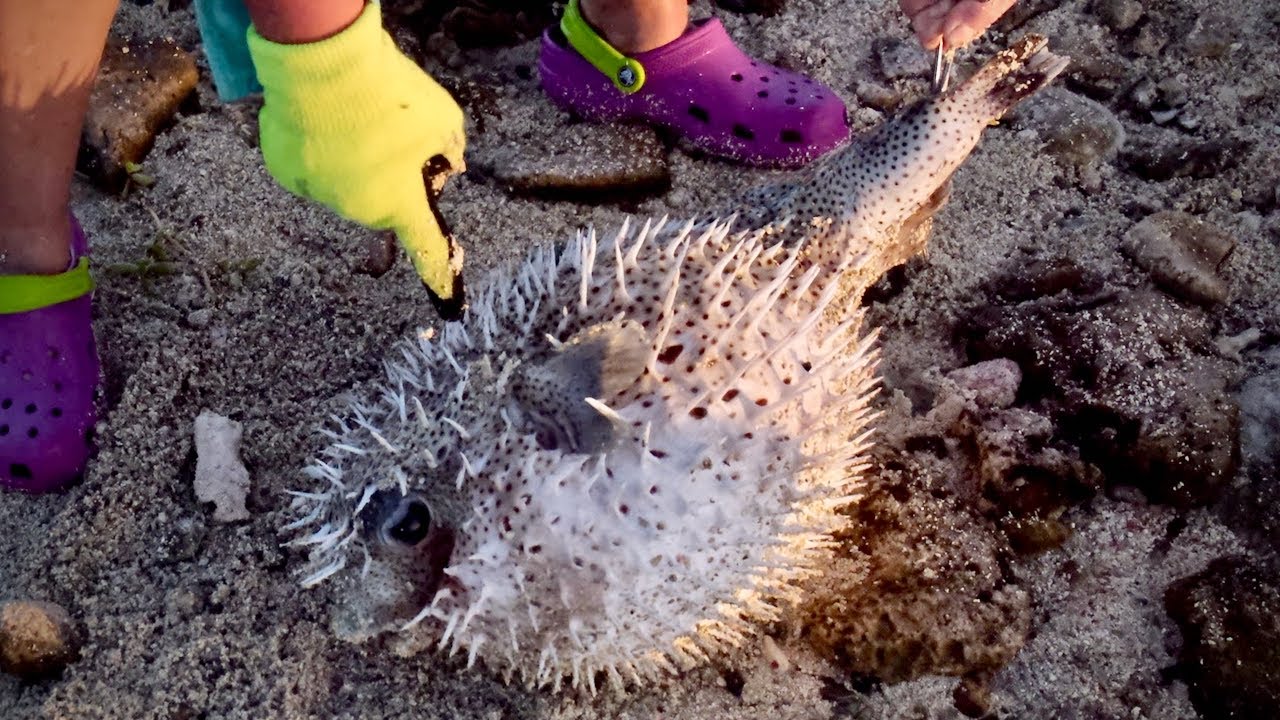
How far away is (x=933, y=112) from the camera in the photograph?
2.57 metres

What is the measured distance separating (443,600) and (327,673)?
0.52 meters

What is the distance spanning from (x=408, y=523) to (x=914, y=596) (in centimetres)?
122

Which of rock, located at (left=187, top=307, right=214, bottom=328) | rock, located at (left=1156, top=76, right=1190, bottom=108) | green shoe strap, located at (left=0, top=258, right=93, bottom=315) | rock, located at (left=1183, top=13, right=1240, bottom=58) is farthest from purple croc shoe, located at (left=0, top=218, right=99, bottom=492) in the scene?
rock, located at (left=1183, top=13, right=1240, bottom=58)

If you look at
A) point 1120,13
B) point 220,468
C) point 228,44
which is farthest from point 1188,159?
point 220,468

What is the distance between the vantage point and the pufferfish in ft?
5.80

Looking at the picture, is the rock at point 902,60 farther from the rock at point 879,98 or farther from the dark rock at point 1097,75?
the dark rock at point 1097,75

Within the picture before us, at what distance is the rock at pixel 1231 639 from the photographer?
2168 mm

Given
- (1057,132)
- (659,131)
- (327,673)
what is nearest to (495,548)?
(327,673)

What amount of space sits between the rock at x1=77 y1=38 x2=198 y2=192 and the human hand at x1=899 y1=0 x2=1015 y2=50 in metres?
2.25

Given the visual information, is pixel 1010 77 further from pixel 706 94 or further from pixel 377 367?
pixel 377 367

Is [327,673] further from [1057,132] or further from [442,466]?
[1057,132]

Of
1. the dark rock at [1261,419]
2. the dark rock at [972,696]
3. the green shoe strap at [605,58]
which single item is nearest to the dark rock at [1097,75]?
the dark rock at [1261,419]

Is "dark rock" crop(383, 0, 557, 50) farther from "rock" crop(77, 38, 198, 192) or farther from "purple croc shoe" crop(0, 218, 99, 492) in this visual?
"purple croc shoe" crop(0, 218, 99, 492)

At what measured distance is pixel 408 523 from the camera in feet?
5.95
